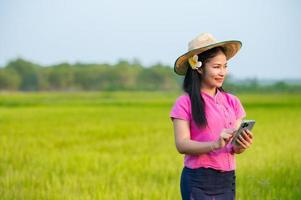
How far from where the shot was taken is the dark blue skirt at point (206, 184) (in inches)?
96.7

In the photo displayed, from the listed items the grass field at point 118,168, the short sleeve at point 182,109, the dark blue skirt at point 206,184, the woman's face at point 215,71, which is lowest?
the grass field at point 118,168

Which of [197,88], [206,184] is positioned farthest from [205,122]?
[206,184]

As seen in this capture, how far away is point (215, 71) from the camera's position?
2.49m

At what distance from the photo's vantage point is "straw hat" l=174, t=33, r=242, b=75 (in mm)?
2457

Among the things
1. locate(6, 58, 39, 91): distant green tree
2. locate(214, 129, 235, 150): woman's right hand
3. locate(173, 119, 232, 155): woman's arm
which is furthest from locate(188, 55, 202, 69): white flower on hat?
locate(6, 58, 39, 91): distant green tree

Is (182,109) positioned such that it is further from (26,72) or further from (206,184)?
(26,72)

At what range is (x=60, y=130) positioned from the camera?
42.2 feet

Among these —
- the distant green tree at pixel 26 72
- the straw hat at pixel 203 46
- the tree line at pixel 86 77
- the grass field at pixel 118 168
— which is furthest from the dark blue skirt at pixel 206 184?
the distant green tree at pixel 26 72

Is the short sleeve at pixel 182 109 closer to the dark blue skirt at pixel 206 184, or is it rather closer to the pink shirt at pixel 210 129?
the pink shirt at pixel 210 129

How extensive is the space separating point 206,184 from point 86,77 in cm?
6786

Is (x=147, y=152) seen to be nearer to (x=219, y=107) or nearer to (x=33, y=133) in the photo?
(x=33, y=133)

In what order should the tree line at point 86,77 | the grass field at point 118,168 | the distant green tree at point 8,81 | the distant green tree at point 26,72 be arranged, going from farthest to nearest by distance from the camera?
the distant green tree at point 26,72 → the tree line at point 86,77 → the distant green tree at point 8,81 → the grass field at point 118,168

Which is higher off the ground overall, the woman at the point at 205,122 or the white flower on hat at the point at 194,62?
the white flower on hat at the point at 194,62

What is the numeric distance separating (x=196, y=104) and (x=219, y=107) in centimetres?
12
